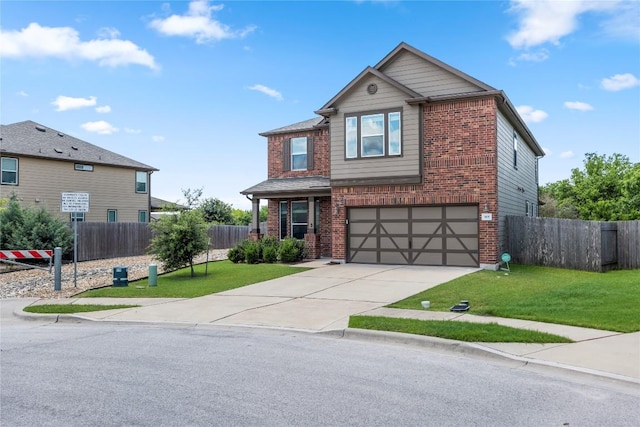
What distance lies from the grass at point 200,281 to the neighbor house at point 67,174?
11.7 meters

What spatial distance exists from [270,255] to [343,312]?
10.1 metres

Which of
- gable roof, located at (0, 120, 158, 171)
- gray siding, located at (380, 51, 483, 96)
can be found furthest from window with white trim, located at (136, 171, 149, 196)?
gray siding, located at (380, 51, 483, 96)

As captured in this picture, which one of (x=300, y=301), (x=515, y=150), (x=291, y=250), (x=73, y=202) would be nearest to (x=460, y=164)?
(x=515, y=150)

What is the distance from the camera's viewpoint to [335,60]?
22.4m

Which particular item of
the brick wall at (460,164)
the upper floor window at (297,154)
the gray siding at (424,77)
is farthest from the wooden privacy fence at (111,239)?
the gray siding at (424,77)

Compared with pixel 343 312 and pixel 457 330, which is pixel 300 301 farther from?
pixel 457 330

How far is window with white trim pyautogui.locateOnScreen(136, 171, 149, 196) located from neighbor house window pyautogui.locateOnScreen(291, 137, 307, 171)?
15.5m

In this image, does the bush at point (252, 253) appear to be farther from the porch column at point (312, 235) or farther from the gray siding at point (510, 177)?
the gray siding at point (510, 177)

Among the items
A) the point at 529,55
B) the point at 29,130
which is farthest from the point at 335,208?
the point at 29,130

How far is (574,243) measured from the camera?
57.9 feet

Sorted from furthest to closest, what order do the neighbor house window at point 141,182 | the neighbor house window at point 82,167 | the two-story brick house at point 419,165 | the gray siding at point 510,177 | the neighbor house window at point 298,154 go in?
the neighbor house window at point 141,182, the neighbor house window at point 82,167, the neighbor house window at point 298,154, the gray siding at point 510,177, the two-story brick house at point 419,165

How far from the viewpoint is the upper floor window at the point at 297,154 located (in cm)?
2227

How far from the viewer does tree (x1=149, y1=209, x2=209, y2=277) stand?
16.0 m

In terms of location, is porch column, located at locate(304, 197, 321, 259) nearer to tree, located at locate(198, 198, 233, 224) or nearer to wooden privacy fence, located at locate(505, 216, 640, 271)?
wooden privacy fence, located at locate(505, 216, 640, 271)
